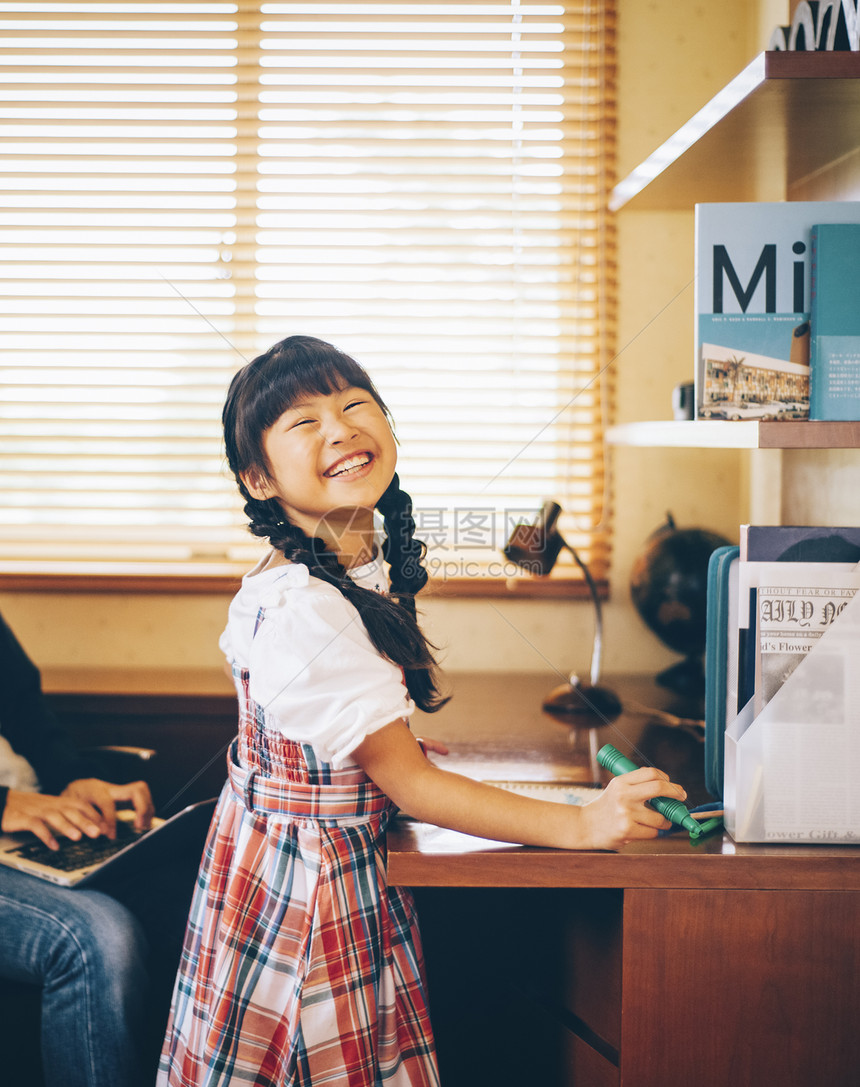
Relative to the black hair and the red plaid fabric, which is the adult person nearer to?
the red plaid fabric

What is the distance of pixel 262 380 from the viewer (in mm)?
1039

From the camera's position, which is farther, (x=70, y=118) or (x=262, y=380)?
(x=70, y=118)

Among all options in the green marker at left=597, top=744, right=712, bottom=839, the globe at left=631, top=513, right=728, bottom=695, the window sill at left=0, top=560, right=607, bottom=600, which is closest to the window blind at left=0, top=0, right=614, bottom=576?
the window sill at left=0, top=560, right=607, bottom=600

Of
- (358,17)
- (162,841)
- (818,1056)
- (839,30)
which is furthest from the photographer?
(358,17)

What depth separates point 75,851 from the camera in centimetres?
131

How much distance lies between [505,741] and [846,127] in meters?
0.95

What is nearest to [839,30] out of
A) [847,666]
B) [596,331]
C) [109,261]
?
[847,666]

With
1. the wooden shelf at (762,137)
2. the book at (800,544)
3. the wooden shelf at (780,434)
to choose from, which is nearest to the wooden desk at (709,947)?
the book at (800,544)

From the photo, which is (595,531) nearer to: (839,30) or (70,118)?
(839,30)

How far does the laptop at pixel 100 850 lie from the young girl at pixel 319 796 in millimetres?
165

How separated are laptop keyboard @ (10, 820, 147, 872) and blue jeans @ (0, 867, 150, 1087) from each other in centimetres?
7

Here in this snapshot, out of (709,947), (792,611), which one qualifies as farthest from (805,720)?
(709,947)

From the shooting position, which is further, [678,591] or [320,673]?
[678,591]

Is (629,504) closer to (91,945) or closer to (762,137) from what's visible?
(762,137)
